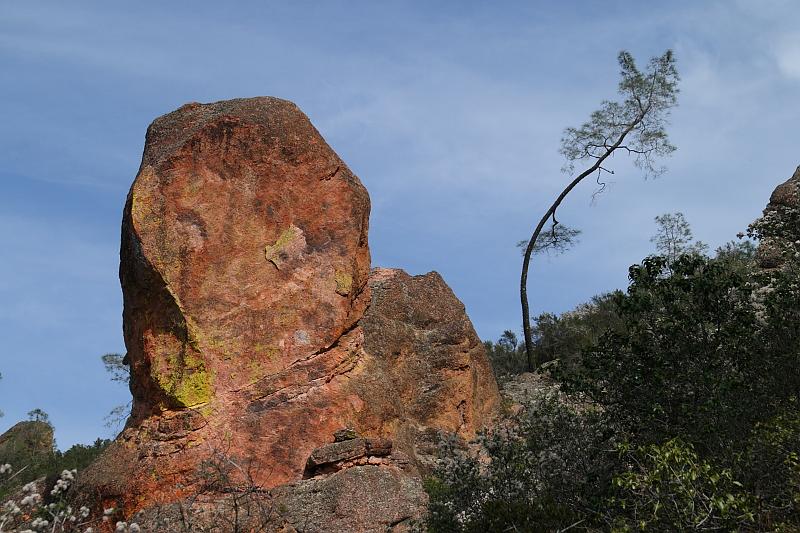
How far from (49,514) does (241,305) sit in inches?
162

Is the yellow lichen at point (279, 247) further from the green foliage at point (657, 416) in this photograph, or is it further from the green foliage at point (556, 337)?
the green foliage at point (556, 337)

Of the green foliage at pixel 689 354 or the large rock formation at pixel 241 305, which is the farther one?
the large rock formation at pixel 241 305

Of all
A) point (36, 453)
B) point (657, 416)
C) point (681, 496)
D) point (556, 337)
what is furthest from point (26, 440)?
point (681, 496)

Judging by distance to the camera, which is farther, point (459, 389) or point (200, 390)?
point (459, 389)

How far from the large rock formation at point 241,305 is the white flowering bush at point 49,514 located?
61cm

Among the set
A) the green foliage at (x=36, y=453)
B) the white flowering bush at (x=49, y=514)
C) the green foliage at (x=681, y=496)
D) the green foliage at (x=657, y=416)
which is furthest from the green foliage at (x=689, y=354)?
the green foliage at (x=36, y=453)

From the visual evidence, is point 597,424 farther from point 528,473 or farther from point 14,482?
point 14,482

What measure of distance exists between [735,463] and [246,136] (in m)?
9.04

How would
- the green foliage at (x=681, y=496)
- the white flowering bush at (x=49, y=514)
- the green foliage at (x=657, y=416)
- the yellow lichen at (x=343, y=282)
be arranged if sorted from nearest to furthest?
the green foliage at (x=681, y=496) → the white flowering bush at (x=49, y=514) → the green foliage at (x=657, y=416) → the yellow lichen at (x=343, y=282)

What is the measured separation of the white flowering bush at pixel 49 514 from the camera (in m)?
10.1

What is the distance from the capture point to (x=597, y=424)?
13.4 meters

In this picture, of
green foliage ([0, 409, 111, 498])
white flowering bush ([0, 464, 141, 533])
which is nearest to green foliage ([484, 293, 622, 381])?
green foliage ([0, 409, 111, 498])

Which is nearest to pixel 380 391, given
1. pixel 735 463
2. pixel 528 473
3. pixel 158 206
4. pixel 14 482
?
pixel 528 473

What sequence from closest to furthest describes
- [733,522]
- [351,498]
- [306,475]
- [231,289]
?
[733,522], [351,498], [306,475], [231,289]
